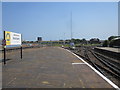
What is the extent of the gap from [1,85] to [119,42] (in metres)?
45.0

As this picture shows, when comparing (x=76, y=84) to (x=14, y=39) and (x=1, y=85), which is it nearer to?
(x=1, y=85)

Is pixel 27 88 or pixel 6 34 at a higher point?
pixel 6 34

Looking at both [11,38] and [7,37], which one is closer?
[7,37]

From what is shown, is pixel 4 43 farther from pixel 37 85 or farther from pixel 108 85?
pixel 108 85

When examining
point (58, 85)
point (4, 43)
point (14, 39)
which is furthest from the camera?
point (14, 39)

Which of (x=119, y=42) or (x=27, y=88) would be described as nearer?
(x=27, y=88)

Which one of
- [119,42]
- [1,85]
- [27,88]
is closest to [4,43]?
[1,85]

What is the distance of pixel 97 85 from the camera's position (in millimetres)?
6422

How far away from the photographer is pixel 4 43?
11852 millimetres

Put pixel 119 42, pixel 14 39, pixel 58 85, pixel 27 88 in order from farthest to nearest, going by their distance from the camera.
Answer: pixel 119 42, pixel 14 39, pixel 58 85, pixel 27 88

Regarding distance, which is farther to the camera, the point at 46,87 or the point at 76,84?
the point at 76,84

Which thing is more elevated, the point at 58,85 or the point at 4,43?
the point at 4,43

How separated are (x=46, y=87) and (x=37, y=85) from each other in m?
0.45

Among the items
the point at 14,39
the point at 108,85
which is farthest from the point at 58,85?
the point at 14,39
